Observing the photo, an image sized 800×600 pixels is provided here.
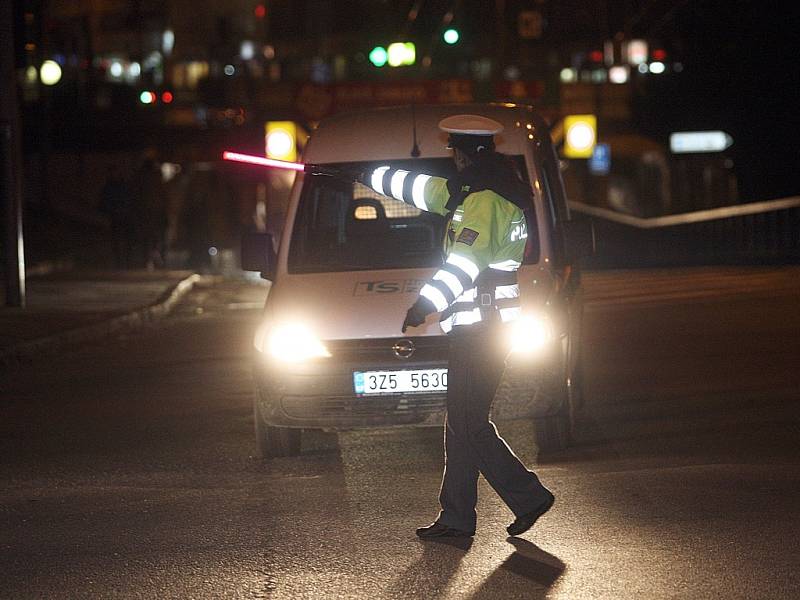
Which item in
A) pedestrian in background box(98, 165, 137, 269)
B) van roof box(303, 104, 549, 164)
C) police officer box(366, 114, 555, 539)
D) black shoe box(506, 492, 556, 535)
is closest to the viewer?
police officer box(366, 114, 555, 539)

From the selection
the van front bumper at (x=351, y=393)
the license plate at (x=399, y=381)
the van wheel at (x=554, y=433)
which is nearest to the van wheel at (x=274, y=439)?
the van front bumper at (x=351, y=393)

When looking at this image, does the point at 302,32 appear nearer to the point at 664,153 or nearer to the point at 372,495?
the point at 664,153

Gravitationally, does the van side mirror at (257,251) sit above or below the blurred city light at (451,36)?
below

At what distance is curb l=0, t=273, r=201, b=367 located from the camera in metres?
14.6

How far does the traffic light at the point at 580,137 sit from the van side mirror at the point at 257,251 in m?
18.9

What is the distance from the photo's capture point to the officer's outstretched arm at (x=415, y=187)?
6.84m

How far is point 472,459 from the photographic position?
22.1 feet

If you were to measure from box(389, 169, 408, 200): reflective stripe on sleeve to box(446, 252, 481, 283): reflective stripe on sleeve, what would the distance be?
637mm

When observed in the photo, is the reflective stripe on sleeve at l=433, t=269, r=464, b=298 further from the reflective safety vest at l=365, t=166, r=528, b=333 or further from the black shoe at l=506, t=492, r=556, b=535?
the black shoe at l=506, t=492, r=556, b=535

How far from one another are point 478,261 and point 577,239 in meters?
3.19

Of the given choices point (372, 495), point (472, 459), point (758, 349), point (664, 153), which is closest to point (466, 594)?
point (472, 459)

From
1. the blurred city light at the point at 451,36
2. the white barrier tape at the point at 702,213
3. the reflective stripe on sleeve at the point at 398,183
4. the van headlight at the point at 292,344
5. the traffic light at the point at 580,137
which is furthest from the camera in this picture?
the white barrier tape at the point at 702,213

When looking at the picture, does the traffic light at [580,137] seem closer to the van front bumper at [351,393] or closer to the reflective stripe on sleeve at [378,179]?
the van front bumper at [351,393]

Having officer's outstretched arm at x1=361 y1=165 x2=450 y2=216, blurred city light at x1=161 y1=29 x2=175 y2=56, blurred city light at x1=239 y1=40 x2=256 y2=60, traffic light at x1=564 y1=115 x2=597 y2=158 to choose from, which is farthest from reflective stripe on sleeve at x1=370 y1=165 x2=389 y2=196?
blurred city light at x1=239 y1=40 x2=256 y2=60
